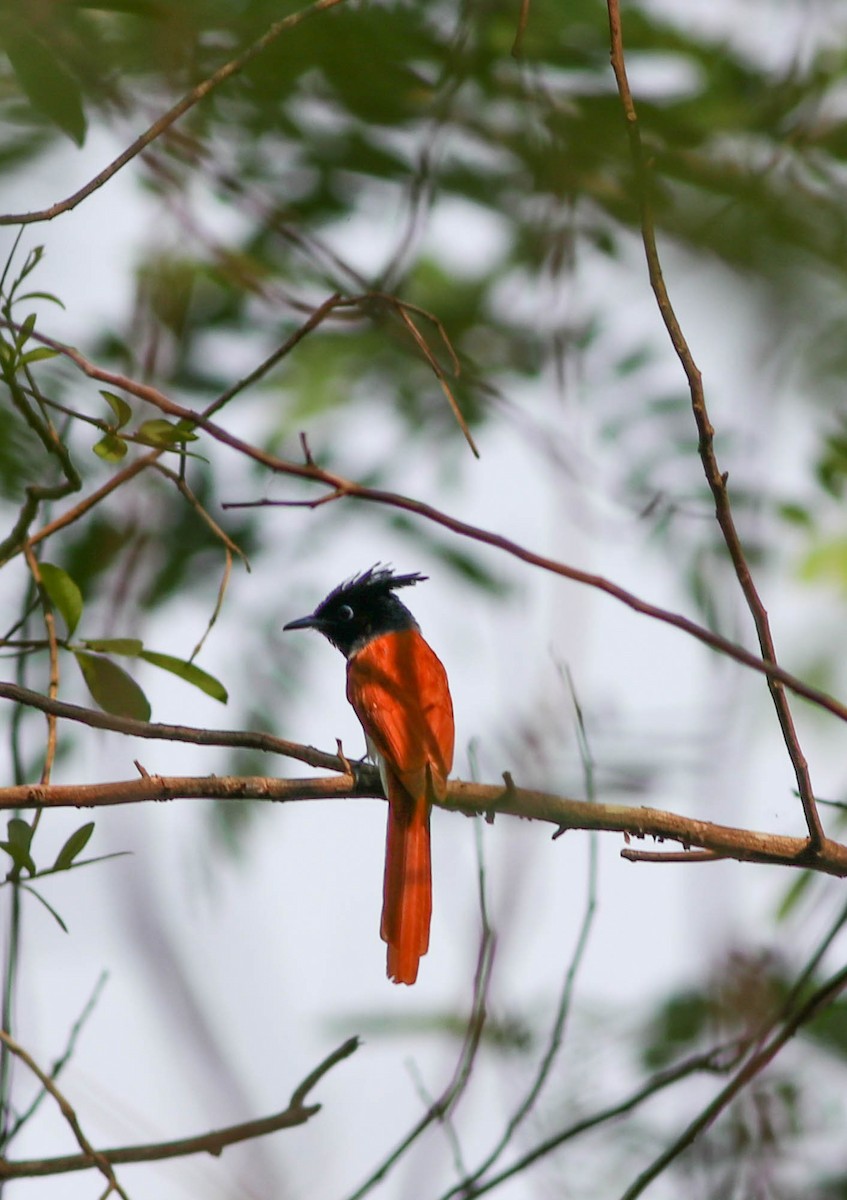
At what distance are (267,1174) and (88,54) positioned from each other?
85.4 inches

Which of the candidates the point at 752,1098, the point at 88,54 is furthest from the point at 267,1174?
the point at 88,54

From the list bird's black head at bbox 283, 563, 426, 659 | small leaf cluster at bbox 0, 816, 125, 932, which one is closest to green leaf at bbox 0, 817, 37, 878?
small leaf cluster at bbox 0, 816, 125, 932

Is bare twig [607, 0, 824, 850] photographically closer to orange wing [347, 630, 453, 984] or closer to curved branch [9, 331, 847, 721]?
curved branch [9, 331, 847, 721]

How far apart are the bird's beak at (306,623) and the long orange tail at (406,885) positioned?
1153 mm

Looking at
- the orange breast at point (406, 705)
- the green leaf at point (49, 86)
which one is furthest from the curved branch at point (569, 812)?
the green leaf at point (49, 86)

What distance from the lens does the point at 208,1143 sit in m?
2.38

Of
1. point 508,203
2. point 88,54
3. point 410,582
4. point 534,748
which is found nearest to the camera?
point 88,54

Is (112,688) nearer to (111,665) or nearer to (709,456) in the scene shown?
(111,665)

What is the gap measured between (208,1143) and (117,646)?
0.92 m

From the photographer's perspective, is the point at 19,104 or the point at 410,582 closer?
the point at 19,104

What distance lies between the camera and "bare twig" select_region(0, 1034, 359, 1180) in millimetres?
2354

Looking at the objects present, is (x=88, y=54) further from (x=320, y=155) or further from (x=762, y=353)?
(x=762, y=353)

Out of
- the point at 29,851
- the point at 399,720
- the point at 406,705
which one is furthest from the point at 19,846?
the point at 406,705

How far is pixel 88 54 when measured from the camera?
2930mm
